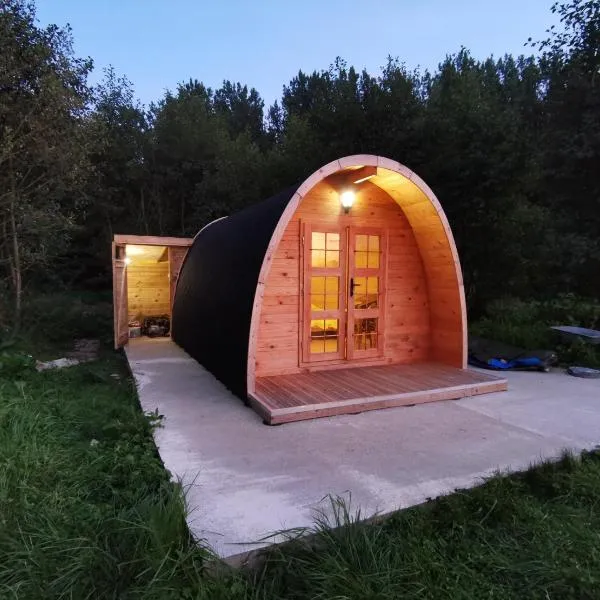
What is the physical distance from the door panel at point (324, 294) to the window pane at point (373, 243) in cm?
41

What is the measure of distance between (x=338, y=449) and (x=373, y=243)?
318cm

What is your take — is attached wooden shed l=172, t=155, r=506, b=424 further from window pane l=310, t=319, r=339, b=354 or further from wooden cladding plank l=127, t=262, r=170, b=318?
wooden cladding plank l=127, t=262, r=170, b=318

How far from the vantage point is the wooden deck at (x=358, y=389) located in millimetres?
4027

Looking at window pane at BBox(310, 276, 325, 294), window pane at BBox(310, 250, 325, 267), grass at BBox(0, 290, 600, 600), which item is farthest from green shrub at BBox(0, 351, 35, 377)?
window pane at BBox(310, 250, 325, 267)

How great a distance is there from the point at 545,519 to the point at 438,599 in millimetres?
940

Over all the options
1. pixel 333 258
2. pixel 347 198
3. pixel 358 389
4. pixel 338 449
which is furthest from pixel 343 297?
pixel 338 449

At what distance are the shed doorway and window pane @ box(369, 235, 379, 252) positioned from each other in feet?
13.8

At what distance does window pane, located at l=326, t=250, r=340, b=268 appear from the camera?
5535 mm

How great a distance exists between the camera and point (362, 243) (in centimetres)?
571

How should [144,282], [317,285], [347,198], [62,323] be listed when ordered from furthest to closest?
[144,282], [62,323], [317,285], [347,198]

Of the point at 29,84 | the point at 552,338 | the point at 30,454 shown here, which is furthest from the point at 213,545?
the point at 29,84

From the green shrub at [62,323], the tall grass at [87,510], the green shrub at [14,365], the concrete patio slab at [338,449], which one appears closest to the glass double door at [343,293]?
the concrete patio slab at [338,449]

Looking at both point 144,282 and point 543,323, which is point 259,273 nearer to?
point 543,323

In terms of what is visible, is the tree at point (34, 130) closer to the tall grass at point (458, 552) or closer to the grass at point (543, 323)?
the tall grass at point (458, 552)
